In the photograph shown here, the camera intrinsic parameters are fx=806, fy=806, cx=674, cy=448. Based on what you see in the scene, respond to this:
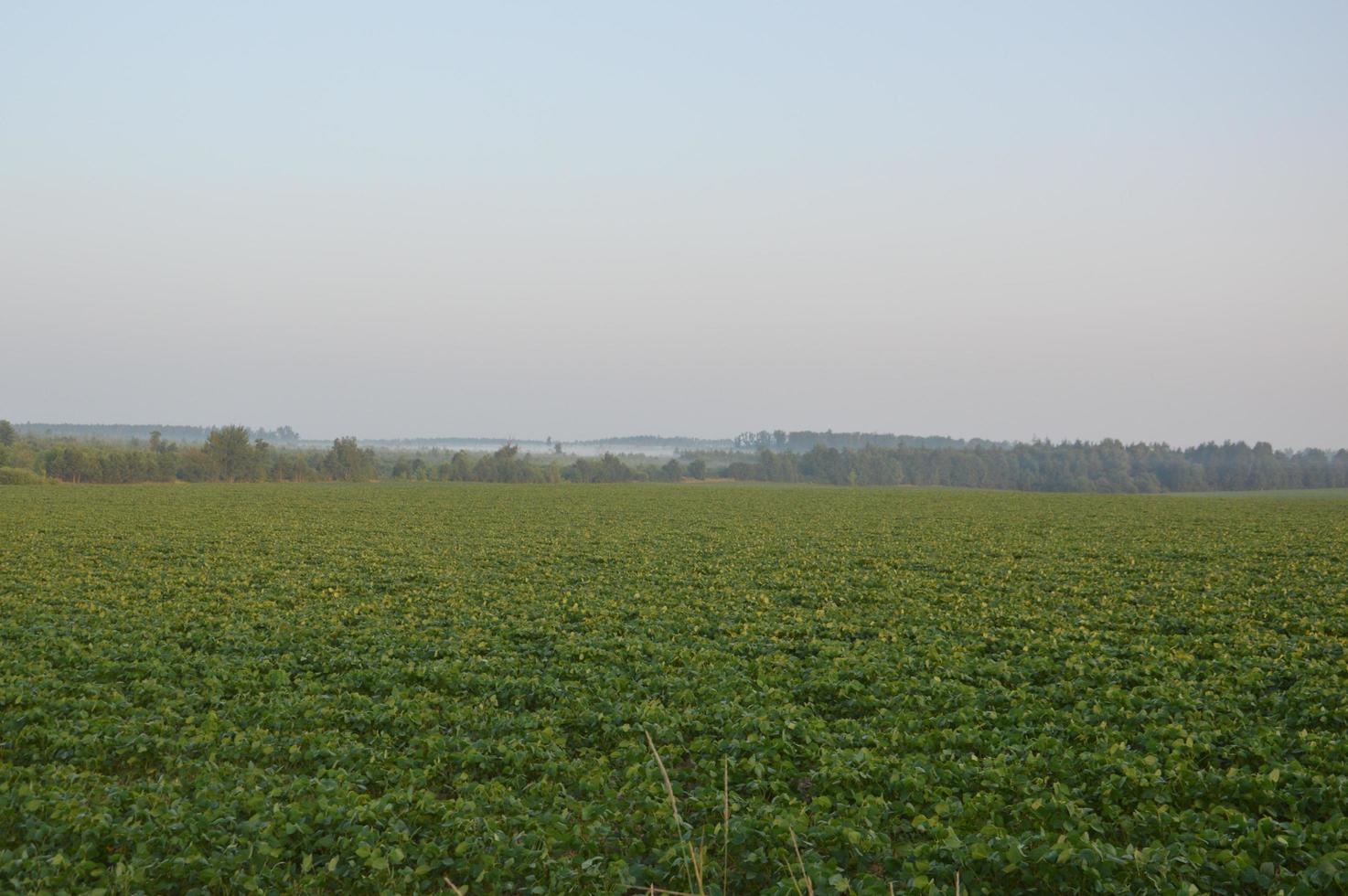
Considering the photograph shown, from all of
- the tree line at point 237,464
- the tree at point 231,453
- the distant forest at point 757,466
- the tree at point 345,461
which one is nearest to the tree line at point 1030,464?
the distant forest at point 757,466

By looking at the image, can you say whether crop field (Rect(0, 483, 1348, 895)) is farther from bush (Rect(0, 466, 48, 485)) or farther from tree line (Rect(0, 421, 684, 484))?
tree line (Rect(0, 421, 684, 484))

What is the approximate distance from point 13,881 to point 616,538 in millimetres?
28536

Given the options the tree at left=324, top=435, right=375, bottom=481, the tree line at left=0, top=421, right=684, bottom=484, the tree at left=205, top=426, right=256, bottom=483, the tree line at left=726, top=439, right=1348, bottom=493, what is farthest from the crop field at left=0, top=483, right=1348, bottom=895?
the tree line at left=726, top=439, right=1348, bottom=493

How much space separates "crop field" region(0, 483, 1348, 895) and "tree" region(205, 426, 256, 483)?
101 metres

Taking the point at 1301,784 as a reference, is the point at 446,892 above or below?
below

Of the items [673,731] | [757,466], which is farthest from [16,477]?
[757,466]

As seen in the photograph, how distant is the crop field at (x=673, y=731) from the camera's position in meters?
6.54

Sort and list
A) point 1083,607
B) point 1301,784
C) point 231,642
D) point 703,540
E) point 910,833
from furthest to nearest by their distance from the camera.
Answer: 1. point 703,540
2. point 1083,607
3. point 231,642
4. point 1301,784
5. point 910,833

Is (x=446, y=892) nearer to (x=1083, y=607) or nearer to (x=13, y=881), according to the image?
(x=13, y=881)

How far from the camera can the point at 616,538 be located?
34656mm

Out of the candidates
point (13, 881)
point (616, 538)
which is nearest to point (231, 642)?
point (13, 881)

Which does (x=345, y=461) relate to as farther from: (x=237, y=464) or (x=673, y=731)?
(x=673, y=731)

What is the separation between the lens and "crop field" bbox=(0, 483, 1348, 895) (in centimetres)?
654

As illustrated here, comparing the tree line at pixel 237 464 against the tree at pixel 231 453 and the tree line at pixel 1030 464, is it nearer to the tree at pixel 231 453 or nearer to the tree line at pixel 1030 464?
the tree at pixel 231 453
